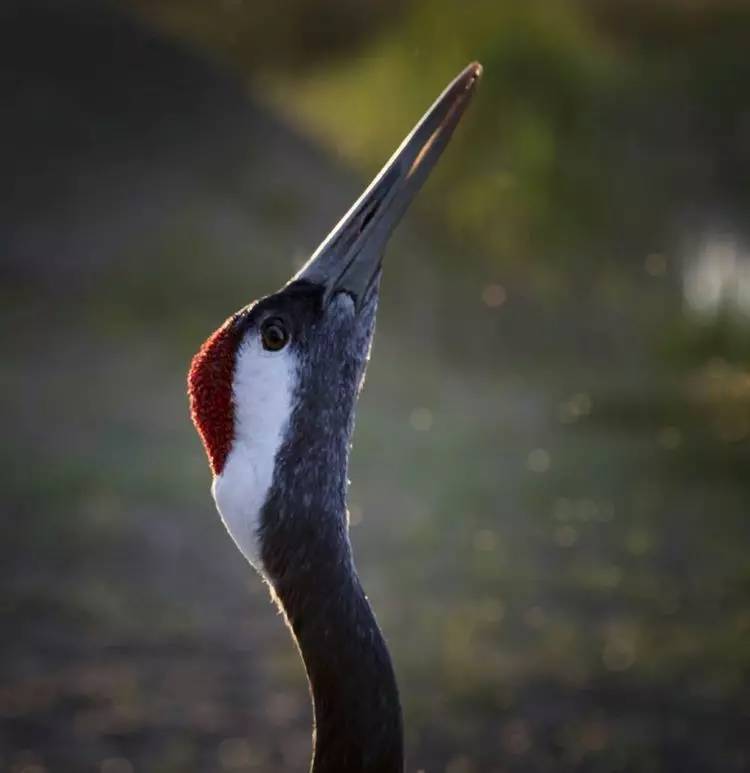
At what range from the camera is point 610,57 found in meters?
4.39

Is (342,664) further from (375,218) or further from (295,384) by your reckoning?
(375,218)

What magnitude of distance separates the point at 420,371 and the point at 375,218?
3.17 m

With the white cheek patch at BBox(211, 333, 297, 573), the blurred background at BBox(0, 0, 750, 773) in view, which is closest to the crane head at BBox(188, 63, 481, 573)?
the white cheek patch at BBox(211, 333, 297, 573)

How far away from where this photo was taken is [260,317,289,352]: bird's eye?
144cm

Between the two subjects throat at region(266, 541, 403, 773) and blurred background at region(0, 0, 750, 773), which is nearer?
throat at region(266, 541, 403, 773)

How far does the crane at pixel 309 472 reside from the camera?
4.61ft

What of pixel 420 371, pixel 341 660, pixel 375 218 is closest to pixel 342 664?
pixel 341 660

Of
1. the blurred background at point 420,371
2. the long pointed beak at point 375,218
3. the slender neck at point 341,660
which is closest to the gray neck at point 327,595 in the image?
the slender neck at point 341,660

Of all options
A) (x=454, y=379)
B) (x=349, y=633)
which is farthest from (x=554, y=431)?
(x=349, y=633)

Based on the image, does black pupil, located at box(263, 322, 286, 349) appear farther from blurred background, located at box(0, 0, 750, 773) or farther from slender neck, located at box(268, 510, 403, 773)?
blurred background, located at box(0, 0, 750, 773)

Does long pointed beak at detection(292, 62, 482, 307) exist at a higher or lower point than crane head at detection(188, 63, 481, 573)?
higher

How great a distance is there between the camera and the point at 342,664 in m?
1.45

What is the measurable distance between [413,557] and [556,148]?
1.60 metres

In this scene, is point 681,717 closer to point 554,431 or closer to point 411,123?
point 554,431
